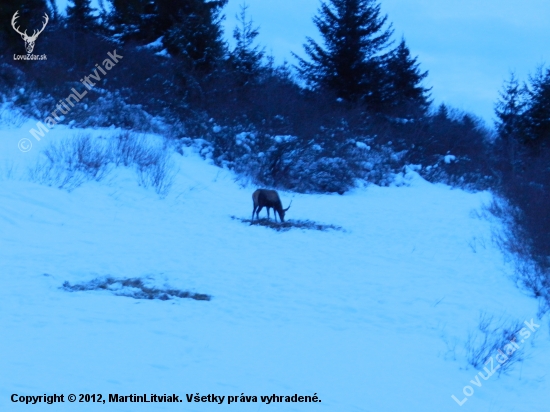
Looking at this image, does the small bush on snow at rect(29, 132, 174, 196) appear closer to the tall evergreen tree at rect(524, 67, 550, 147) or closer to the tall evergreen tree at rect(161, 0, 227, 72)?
the tall evergreen tree at rect(161, 0, 227, 72)

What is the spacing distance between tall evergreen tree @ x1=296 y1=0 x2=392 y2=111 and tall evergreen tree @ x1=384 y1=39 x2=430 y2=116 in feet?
2.92

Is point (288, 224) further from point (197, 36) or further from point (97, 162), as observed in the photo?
point (197, 36)

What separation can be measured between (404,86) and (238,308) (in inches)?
1157

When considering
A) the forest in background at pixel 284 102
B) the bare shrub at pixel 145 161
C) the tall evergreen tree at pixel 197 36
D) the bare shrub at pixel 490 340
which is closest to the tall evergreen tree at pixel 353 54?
the forest in background at pixel 284 102

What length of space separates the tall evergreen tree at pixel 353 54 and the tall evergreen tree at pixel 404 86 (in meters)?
0.89

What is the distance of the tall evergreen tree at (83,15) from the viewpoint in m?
28.1

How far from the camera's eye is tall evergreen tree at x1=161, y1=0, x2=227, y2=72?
82.2 ft

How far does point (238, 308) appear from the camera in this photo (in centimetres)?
789

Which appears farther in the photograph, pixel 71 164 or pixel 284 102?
pixel 284 102

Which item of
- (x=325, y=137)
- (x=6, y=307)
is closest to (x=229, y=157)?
(x=325, y=137)

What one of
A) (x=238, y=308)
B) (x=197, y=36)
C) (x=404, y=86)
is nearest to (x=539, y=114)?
(x=404, y=86)

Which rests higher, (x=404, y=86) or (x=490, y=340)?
(x=404, y=86)

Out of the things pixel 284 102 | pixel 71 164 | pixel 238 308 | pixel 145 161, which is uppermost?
pixel 284 102

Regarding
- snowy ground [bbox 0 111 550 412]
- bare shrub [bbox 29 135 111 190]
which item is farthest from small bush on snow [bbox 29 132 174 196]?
snowy ground [bbox 0 111 550 412]
